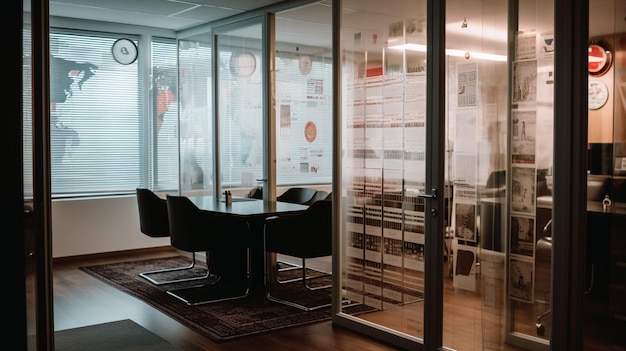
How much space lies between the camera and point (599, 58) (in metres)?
3.35

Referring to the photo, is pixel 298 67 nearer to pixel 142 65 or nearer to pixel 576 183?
pixel 142 65

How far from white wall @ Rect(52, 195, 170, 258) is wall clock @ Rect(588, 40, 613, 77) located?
6047 mm

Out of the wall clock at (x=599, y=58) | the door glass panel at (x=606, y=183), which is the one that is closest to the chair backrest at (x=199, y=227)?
the door glass panel at (x=606, y=183)

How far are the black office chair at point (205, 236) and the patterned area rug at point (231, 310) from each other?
170 mm

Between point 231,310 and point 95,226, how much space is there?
314cm

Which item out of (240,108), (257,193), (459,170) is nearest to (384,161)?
(459,170)

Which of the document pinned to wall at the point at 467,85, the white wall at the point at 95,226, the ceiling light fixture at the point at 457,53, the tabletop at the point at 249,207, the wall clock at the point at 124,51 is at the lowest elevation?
the white wall at the point at 95,226

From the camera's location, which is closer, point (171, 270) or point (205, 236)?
point (205, 236)

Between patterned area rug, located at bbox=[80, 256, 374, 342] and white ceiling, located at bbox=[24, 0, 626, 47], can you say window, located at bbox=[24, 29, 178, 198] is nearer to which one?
white ceiling, located at bbox=[24, 0, 626, 47]

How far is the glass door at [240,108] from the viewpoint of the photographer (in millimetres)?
7000

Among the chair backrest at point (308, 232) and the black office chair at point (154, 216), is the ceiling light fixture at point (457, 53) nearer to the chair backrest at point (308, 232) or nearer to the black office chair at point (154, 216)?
the chair backrest at point (308, 232)

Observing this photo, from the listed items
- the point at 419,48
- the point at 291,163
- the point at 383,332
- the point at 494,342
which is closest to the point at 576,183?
the point at 494,342

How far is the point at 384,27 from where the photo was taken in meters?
4.66

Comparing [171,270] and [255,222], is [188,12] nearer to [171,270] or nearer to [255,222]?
[255,222]
